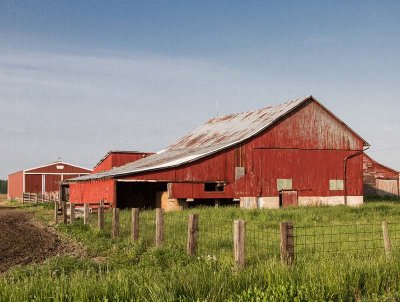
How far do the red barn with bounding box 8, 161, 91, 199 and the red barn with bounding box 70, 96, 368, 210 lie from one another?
26.9 m

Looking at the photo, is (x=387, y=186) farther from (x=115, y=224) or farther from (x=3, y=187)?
(x=3, y=187)

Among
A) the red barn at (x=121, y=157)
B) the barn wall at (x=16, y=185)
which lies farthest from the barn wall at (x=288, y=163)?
the barn wall at (x=16, y=185)

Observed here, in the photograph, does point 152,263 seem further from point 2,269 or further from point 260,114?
point 260,114

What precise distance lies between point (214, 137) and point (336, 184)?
30.4ft

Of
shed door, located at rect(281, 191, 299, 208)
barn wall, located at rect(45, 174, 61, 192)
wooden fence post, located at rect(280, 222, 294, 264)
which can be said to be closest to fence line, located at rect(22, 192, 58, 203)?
barn wall, located at rect(45, 174, 61, 192)

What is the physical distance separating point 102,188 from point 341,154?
1585cm

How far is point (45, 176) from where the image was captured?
2452 inches

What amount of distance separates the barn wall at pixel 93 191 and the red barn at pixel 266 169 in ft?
0.21

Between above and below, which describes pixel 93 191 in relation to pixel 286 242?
above

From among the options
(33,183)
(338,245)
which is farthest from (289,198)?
(33,183)

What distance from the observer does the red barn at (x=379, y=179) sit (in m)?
46.2

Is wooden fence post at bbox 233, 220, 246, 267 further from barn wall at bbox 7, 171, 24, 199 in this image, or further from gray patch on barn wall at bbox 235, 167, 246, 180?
barn wall at bbox 7, 171, 24, 199

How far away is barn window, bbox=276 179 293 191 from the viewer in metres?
33.5

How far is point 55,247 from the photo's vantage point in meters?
15.7
